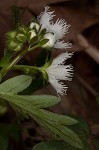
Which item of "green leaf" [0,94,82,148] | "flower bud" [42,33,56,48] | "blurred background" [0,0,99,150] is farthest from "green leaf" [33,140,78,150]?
"blurred background" [0,0,99,150]

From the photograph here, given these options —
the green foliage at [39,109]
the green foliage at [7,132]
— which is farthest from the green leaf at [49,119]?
the green foliage at [7,132]

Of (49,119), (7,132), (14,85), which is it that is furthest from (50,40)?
(7,132)

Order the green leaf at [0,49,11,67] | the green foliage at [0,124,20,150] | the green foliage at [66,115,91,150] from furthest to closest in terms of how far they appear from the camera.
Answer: the green foliage at [0,124,20,150], the green foliage at [66,115,91,150], the green leaf at [0,49,11,67]

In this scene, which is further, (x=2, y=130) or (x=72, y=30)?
(x=72, y=30)

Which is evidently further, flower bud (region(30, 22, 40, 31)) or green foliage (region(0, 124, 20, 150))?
green foliage (region(0, 124, 20, 150))

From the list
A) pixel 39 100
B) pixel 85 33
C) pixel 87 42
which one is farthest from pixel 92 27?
pixel 39 100

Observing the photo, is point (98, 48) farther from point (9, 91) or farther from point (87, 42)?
point (9, 91)

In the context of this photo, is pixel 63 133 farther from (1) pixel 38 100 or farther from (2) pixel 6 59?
(2) pixel 6 59

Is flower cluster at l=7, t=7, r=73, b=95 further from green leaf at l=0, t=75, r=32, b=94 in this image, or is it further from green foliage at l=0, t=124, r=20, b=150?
green foliage at l=0, t=124, r=20, b=150
